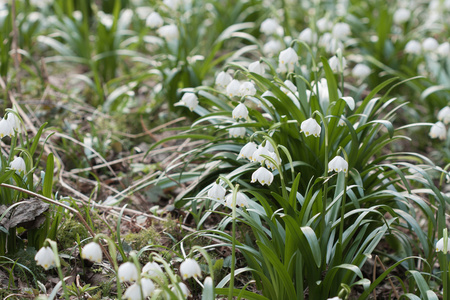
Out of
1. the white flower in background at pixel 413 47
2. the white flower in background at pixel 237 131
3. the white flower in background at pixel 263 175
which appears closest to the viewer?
the white flower in background at pixel 263 175

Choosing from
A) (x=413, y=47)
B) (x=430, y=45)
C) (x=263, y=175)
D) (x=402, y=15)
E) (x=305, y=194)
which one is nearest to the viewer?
(x=263, y=175)

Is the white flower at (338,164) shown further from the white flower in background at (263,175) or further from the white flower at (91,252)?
the white flower at (91,252)

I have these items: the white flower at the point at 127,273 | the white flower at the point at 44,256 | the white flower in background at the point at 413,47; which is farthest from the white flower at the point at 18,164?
the white flower in background at the point at 413,47

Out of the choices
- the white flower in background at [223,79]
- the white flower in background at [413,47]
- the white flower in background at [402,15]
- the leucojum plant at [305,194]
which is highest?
the white flower in background at [402,15]

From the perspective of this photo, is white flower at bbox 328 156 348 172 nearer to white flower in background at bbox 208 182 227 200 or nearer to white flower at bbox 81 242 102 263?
white flower in background at bbox 208 182 227 200

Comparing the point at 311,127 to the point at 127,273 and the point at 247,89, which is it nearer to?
the point at 247,89

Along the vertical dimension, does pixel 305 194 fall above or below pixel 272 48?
below

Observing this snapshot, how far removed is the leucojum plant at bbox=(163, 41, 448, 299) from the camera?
2.03 metres

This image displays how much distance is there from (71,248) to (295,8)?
3929 mm

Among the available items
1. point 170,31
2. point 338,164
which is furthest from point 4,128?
point 170,31

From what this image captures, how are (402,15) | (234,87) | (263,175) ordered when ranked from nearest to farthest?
(263,175)
(234,87)
(402,15)

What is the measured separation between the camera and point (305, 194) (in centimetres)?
230

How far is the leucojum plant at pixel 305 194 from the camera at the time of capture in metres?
2.03

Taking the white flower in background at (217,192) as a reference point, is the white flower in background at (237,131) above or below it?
above
